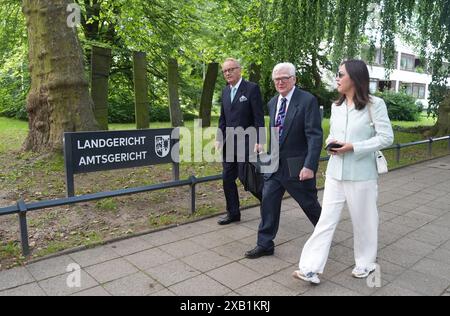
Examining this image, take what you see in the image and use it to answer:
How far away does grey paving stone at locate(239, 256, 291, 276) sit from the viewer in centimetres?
394

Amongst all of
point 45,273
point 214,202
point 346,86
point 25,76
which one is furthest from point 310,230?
point 25,76

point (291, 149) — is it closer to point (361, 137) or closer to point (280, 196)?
point (280, 196)

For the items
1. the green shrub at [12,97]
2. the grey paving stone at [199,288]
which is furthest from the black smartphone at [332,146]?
the green shrub at [12,97]

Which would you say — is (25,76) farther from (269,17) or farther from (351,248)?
(351,248)

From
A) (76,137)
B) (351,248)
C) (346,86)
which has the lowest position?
(351,248)

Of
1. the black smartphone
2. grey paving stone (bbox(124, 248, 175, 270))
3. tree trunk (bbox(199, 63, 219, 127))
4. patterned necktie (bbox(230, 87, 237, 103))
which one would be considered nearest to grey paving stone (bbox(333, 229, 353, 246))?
the black smartphone

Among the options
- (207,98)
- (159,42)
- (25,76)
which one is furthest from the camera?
(25,76)

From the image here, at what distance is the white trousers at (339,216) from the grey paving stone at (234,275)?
480 mm

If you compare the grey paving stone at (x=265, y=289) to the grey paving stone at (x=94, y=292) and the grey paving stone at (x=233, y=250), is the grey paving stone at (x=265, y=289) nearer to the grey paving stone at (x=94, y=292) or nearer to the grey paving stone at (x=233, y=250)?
the grey paving stone at (x=233, y=250)

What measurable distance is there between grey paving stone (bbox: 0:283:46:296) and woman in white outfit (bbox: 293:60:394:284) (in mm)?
2147

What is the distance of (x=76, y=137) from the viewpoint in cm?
523

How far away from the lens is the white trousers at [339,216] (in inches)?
138

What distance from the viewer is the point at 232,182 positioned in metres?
5.24

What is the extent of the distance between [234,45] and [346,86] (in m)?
14.9
